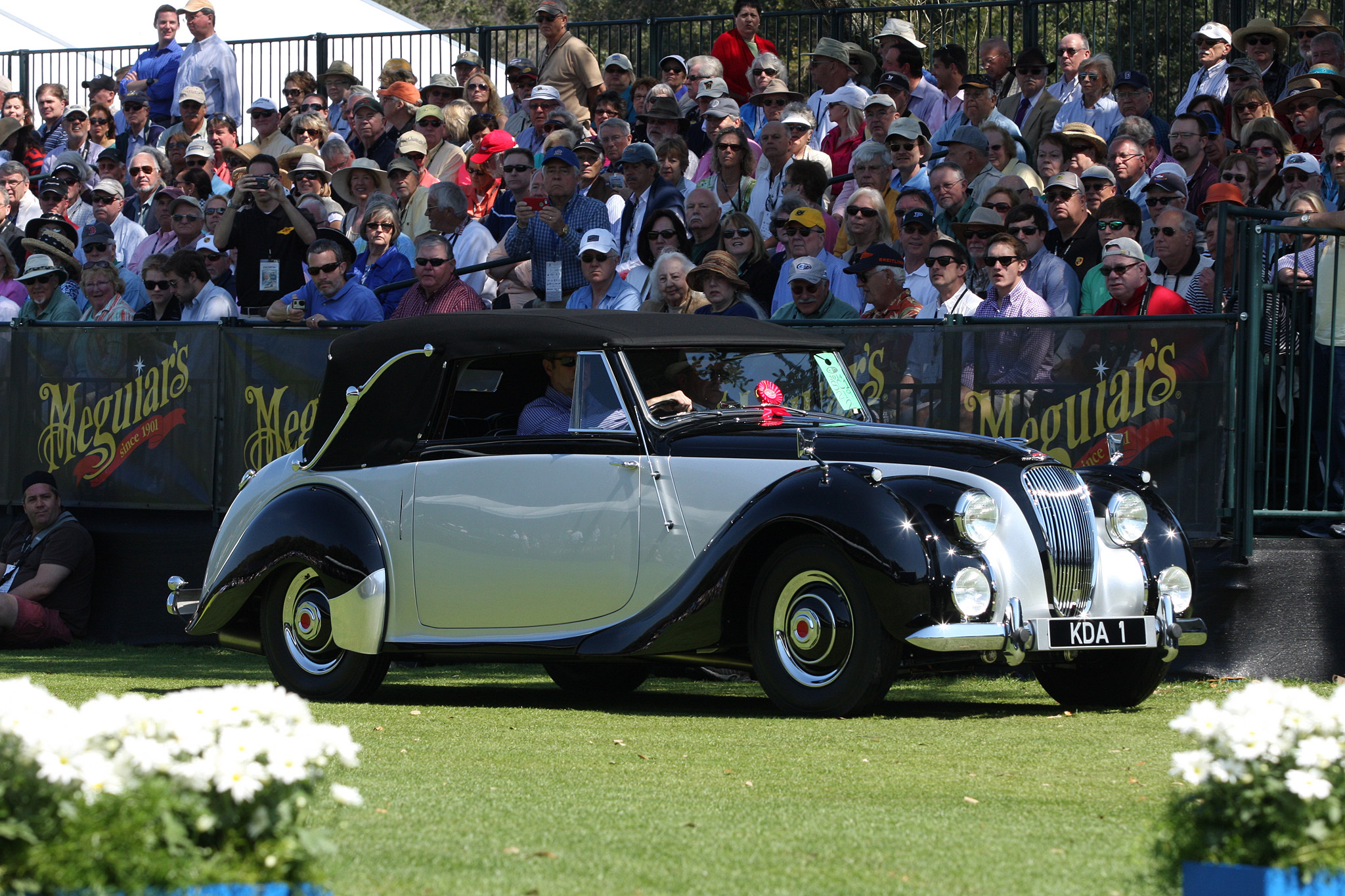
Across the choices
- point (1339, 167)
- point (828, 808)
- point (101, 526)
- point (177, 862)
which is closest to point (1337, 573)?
point (1339, 167)

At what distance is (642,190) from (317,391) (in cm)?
343

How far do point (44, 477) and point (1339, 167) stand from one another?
30.6ft

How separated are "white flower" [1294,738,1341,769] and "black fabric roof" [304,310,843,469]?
17.6 ft

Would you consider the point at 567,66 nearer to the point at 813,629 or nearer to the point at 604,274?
the point at 604,274

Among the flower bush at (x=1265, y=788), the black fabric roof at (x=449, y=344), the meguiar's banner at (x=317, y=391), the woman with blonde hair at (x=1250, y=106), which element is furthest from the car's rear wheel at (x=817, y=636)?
the woman with blonde hair at (x=1250, y=106)

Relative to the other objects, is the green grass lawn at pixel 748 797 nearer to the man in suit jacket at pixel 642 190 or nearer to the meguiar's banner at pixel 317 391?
the meguiar's banner at pixel 317 391

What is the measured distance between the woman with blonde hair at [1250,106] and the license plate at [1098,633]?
6.36m

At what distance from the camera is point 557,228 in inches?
554

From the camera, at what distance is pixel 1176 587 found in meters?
8.33

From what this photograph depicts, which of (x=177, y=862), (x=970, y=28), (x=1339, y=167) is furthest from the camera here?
(x=970, y=28)

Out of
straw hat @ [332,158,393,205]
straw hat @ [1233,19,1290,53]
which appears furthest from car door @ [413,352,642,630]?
straw hat @ [1233,19,1290,53]

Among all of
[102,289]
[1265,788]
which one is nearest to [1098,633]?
[1265,788]

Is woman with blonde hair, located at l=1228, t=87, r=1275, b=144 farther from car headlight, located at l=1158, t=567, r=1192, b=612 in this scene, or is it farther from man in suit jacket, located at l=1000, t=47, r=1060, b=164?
car headlight, located at l=1158, t=567, r=1192, b=612

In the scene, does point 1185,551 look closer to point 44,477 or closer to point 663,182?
point 663,182
